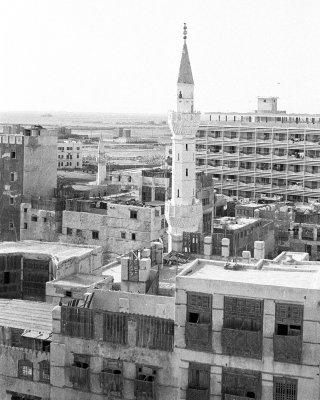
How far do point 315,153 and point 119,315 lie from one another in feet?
197

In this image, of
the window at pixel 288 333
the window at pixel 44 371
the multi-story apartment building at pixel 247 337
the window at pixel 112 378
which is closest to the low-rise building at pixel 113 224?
the window at pixel 44 371

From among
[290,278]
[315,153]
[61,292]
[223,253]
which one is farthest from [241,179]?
[290,278]

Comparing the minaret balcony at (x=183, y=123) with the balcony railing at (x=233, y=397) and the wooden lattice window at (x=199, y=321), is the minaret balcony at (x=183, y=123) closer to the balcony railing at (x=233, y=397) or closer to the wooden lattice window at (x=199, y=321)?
the wooden lattice window at (x=199, y=321)

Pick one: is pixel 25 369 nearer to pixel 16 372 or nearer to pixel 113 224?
pixel 16 372

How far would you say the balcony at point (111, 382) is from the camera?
2216 cm

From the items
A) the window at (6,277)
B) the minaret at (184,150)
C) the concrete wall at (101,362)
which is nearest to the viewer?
the concrete wall at (101,362)

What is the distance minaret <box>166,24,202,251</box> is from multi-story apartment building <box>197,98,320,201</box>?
27037mm

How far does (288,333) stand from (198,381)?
3.27 metres

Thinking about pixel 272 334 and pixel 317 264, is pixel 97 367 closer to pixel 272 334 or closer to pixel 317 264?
pixel 272 334

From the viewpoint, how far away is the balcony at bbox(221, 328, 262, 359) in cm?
2036

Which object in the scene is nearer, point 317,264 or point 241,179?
point 317,264

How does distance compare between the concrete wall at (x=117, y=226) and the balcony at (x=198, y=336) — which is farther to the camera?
the concrete wall at (x=117, y=226)

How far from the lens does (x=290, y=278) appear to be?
22.1 m

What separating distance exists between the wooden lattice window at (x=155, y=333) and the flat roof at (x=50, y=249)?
994cm
